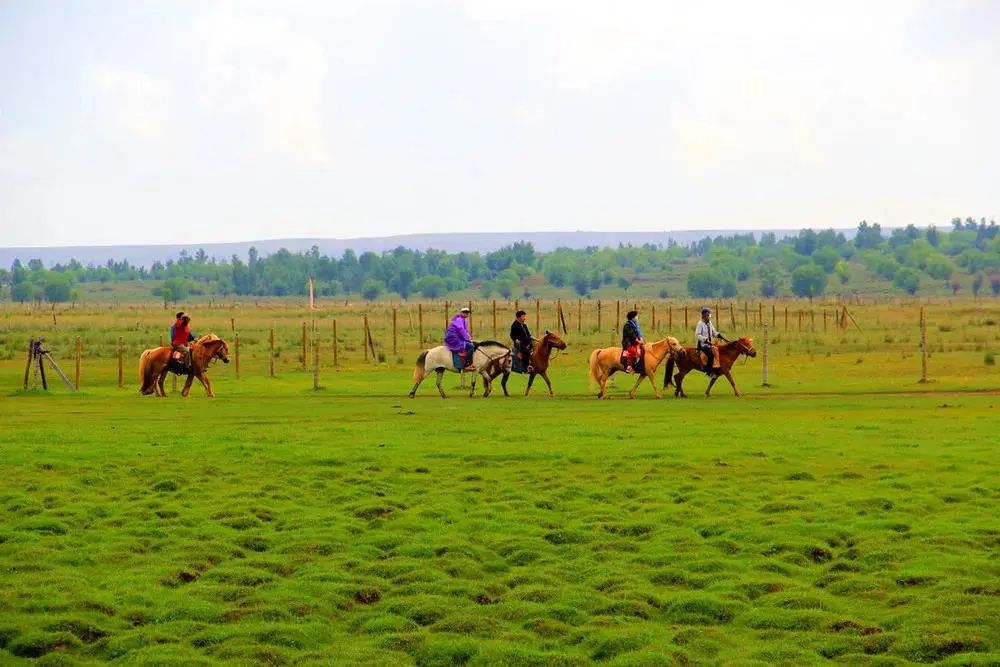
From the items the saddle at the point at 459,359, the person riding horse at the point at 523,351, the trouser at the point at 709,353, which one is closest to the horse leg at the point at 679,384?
the trouser at the point at 709,353

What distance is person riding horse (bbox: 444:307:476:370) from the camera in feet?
122

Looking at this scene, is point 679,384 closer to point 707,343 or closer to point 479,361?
point 707,343

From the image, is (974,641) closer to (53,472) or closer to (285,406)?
(53,472)

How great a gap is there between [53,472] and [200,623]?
9.87m

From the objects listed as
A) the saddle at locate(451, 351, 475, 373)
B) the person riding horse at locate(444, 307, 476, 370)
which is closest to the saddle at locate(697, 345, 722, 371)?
the person riding horse at locate(444, 307, 476, 370)

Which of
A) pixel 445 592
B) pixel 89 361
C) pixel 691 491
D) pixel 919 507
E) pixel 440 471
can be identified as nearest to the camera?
pixel 445 592

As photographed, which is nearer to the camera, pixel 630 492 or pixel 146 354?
pixel 630 492

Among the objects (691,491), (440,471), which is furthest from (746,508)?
(440,471)

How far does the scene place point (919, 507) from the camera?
18.3 metres

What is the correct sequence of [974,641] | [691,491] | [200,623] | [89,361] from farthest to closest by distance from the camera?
1. [89,361]
2. [691,491]
3. [200,623]
4. [974,641]

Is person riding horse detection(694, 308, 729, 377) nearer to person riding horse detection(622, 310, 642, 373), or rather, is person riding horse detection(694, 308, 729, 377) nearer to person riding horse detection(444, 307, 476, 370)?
person riding horse detection(622, 310, 642, 373)

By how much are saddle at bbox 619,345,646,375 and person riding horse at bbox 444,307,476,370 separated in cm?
363

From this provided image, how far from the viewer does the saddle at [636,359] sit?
120ft

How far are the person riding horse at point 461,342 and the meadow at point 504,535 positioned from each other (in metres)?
4.33
